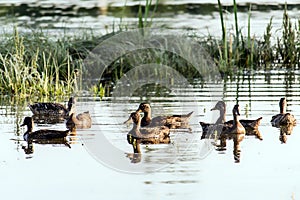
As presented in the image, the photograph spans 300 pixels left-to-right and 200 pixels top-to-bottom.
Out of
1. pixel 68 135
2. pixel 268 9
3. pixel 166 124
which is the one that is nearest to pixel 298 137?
pixel 166 124

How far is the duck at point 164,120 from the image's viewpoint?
12656 millimetres

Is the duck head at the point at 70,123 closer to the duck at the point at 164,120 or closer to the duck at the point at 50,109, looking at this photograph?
the duck at the point at 50,109

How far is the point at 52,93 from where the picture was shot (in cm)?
1598

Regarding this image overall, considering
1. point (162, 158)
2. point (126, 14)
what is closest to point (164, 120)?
point (162, 158)

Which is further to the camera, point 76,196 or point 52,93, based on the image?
point 52,93

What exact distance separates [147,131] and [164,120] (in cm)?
40

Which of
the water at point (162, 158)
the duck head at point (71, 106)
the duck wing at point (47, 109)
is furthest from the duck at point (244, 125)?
the duck wing at point (47, 109)

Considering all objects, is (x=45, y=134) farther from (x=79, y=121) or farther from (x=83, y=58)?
(x=83, y=58)

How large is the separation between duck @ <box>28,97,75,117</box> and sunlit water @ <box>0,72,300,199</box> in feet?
0.75

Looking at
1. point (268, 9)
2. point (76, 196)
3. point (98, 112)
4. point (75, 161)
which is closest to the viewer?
point (76, 196)

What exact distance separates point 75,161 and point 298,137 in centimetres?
307

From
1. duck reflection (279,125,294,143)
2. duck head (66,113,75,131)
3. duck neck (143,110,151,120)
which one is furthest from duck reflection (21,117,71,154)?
duck reflection (279,125,294,143)

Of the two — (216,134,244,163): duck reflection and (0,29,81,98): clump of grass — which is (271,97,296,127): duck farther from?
(0,29,81,98): clump of grass

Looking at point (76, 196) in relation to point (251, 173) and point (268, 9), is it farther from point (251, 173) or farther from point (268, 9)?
point (268, 9)
